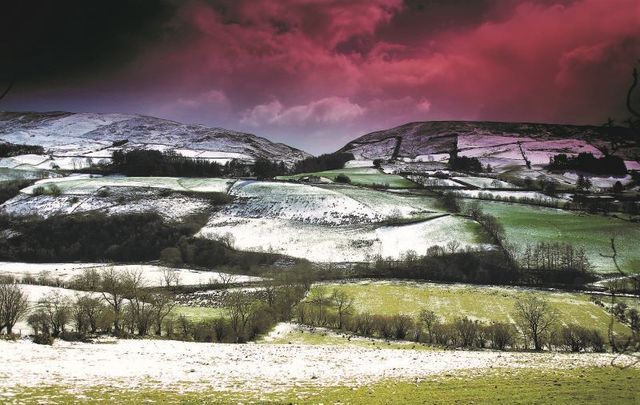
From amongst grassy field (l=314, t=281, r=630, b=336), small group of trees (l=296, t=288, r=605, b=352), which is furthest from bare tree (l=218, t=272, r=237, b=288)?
small group of trees (l=296, t=288, r=605, b=352)

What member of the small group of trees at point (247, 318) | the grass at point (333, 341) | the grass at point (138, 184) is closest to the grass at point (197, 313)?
the small group of trees at point (247, 318)

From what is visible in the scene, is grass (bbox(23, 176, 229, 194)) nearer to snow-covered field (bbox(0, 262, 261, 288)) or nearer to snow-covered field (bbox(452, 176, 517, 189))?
snow-covered field (bbox(0, 262, 261, 288))

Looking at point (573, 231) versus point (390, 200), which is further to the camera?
point (390, 200)

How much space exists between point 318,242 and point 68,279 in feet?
207

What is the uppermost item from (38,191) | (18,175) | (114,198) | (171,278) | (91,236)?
(18,175)

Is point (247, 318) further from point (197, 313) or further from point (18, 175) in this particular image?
point (18, 175)

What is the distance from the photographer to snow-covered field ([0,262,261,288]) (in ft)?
368

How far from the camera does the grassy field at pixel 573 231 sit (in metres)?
116

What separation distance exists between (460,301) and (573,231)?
61420mm

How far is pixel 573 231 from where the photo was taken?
133m

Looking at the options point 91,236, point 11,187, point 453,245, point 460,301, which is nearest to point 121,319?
point 460,301

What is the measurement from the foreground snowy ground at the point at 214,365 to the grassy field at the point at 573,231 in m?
85.1

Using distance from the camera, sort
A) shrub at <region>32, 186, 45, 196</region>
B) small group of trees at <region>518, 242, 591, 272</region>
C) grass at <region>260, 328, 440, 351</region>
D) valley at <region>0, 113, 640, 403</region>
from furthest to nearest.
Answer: shrub at <region>32, 186, 45, 196</region> → small group of trees at <region>518, 242, 591, 272</region> → grass at <region>260, 328, 440, 351</region> → valley at <region>0, 113, 640, 403</region>

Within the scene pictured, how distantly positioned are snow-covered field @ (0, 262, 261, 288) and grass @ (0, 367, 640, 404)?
86463mm
